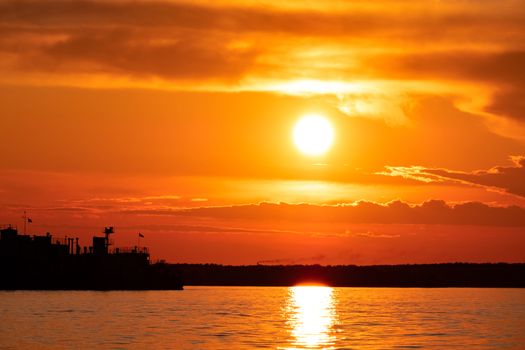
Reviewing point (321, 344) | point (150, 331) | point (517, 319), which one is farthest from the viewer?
point (517, 319)

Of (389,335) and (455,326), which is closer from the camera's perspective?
(389,335)

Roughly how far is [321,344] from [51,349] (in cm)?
2539

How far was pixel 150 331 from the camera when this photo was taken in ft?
381

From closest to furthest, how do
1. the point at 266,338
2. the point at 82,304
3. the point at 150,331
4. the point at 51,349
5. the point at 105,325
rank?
the point at 51,349
the point at 266,338
the point at 150,331
the point at 105,325
the point at 82,304

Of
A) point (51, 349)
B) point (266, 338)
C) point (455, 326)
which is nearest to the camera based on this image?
point (51, 349)

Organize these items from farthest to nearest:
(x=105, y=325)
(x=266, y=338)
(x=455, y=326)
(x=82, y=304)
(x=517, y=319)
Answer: (x=82, y=304) < (x=517, y=319) < (x=455, y=326) < (x=105, y=325) < (x=266, y=338)

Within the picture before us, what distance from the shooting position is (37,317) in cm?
13975

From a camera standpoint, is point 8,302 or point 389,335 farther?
A: point 8,302

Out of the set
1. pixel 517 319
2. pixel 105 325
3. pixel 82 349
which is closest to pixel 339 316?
pixel 517 319

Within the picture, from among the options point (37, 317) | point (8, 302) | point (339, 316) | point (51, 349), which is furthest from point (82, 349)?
point (8, 302)

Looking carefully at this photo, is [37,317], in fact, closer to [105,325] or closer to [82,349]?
[105,325]

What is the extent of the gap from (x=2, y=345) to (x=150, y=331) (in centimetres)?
2248

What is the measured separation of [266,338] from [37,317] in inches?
1741

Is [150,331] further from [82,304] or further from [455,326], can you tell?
[82,304]
